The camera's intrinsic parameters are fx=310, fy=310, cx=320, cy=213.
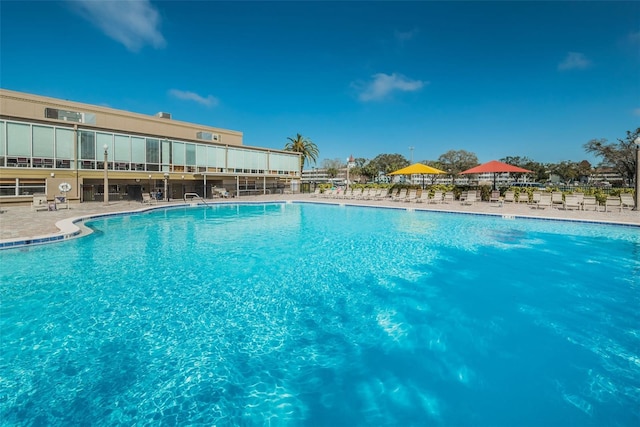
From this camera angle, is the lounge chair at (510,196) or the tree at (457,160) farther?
the tree at (457,160)

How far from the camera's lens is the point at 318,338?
412 centimetres

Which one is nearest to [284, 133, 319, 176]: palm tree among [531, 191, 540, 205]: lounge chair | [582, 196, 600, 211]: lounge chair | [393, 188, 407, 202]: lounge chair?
[393, 188, 407, 202]: lounge chair

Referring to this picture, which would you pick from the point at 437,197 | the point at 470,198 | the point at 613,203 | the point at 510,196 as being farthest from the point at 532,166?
the point at 613,203

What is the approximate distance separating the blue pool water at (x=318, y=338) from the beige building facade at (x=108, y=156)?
1267 cm

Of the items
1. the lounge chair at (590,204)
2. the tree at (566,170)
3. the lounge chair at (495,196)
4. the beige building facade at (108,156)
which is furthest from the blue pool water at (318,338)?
the tree at (566,170)

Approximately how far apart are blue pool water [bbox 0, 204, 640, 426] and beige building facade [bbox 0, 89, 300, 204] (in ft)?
41.6

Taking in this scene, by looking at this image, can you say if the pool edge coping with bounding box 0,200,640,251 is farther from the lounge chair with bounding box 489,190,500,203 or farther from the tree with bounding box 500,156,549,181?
the tree with bounding box 500,156,549,181

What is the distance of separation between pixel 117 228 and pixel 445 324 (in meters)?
11.8

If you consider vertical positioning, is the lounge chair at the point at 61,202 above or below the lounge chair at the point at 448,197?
below

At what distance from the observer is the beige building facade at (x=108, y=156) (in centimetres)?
1676

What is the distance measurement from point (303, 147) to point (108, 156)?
2327cm

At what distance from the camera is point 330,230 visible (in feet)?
39.8

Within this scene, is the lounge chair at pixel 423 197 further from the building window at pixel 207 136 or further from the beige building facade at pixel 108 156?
the building window at pixel 207 136

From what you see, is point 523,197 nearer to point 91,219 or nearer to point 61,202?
point 91,219
